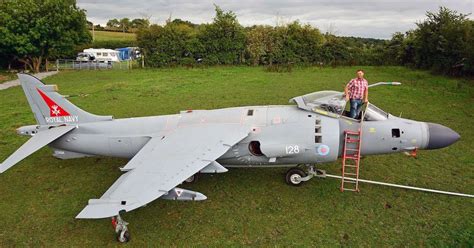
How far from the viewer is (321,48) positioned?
4294 cm

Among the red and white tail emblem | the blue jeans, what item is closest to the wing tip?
the red and white tail emblem

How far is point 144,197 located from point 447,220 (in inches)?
275

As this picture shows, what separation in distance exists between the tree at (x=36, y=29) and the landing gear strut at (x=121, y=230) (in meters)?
36.0

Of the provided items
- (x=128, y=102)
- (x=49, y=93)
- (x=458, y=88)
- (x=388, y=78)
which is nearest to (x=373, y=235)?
(x=49, y=93)

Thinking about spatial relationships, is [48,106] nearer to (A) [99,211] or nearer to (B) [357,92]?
(A) [99,211]

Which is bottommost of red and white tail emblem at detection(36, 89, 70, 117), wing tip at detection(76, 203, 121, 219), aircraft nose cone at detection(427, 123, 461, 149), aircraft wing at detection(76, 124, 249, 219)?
wing tip at detection(76, 203, 121, 219)

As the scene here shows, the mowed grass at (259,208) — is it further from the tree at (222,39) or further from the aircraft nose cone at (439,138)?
the tree at (222,39)

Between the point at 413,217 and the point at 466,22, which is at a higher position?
the point at 466,22

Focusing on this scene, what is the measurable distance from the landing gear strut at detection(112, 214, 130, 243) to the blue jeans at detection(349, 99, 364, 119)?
650 cm

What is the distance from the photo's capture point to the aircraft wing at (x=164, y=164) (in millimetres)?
6711

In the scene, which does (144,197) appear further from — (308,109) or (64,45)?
(64,45)

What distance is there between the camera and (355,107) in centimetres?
1005

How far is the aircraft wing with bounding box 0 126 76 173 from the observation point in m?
8.88

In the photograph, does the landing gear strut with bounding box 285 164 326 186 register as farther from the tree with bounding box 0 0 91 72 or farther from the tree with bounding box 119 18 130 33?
the tree with bounding box 119 18 130 33
